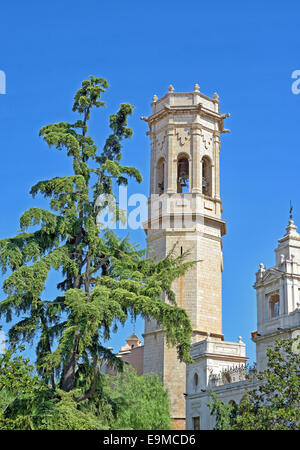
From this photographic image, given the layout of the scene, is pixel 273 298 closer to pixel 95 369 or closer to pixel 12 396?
pixel 95 369

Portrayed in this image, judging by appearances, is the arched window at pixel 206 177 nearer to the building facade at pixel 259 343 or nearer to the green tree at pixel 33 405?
the building facade at pixel 259 343

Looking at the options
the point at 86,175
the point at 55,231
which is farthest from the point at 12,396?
the point at 86,175

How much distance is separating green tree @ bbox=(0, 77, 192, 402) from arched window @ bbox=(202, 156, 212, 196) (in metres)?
18.8

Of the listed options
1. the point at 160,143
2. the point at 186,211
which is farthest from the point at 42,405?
the point at 160,143

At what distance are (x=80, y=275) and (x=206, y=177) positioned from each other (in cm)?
2185

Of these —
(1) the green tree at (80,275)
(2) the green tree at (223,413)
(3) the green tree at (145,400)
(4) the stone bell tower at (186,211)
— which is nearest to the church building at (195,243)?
(4) the stone bell tower at (186,211)

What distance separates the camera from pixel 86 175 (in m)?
20.3

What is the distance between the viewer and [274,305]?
25.8 m

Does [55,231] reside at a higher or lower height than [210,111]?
lower

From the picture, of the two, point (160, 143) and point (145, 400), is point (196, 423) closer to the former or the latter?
point (145, 400)

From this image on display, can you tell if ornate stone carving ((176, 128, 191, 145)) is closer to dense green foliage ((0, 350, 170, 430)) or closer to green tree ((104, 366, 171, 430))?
green tree ((104, 366, 171, 430))

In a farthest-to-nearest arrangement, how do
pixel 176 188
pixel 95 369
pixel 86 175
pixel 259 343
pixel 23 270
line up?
pixel 176 188 → pixel 259 343 → pixel 86 175 → pixel 95 369 → pixel 23 270

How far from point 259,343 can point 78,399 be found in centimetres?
933

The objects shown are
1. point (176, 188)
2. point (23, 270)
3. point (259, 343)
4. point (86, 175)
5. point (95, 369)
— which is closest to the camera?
point (23, 270)
